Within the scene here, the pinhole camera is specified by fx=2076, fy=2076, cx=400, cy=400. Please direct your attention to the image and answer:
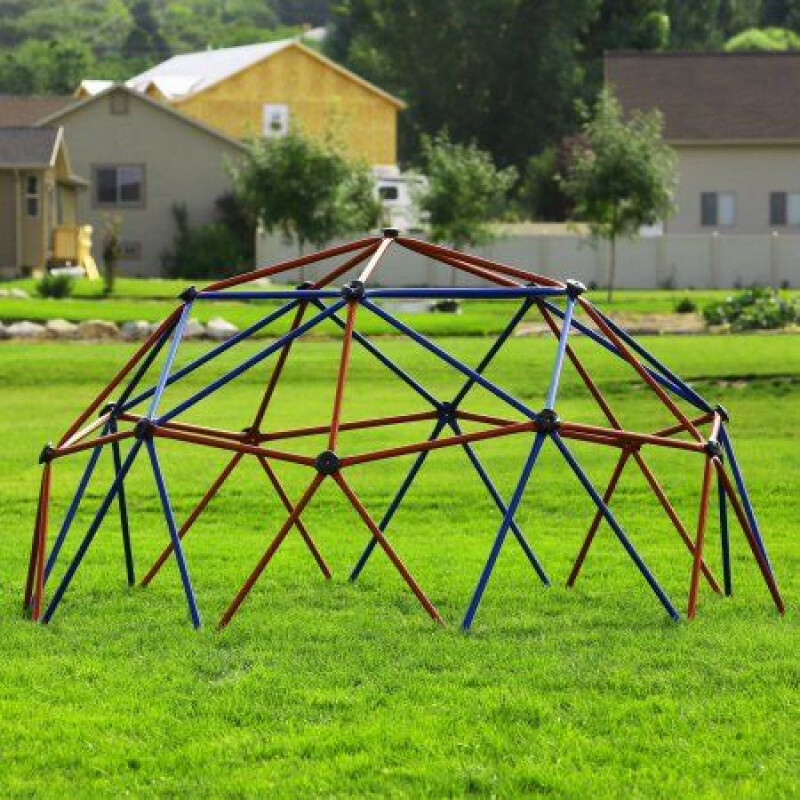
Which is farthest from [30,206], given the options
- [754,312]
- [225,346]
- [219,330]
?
[225,346]

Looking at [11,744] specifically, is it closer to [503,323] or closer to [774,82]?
[503,323]

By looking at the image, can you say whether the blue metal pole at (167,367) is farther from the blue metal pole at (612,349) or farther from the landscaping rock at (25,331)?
the landscaping rock at (25,331)

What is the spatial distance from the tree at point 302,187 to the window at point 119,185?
11152mm

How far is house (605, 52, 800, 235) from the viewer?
64.1 m

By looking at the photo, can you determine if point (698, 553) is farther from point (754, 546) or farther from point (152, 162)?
point (152, 162)

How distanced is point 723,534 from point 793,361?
1799cm

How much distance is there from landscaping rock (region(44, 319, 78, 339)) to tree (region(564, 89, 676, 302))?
62.2 feet

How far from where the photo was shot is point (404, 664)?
9.21 m

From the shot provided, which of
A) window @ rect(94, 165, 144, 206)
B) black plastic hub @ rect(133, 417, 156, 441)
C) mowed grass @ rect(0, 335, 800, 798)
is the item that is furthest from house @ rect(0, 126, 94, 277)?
black plastic hub @ rect(133, 417, 156, 441)

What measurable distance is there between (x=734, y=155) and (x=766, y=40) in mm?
37580

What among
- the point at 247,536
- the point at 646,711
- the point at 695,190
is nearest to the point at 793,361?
the point at 247,536

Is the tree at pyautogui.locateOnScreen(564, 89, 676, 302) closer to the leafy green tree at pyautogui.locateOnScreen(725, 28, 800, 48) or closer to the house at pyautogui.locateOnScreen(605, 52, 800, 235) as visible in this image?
the house at pyautogui.locateOnScreen(605, 52, 800, 235)

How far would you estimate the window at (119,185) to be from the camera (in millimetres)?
65000

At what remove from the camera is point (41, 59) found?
13150cm
